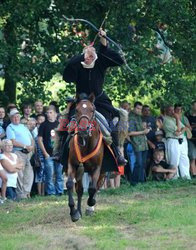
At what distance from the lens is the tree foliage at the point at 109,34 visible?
20.6 meters

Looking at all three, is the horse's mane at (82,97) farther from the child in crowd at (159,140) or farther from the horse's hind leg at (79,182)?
the child in crowd at (159,140)

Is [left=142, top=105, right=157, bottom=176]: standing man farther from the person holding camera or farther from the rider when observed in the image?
the rider

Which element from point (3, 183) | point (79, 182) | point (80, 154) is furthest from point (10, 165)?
point (80, 154)

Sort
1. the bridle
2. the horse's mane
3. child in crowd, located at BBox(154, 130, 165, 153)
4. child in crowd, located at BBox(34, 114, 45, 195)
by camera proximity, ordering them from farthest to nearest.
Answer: child in crowd, located at BBox(154, 130, 165, 153)
child in crowd, located at BBox(34, 114, 45, 195)
the horse's mane
the bridle

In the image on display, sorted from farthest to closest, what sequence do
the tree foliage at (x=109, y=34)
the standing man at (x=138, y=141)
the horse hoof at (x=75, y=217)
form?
the tree foliage at (x=109, y=34), the standing man at (x=138, y=141), the horse hoof at (x=75, y=217)

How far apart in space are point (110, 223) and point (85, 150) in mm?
1337

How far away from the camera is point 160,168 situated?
68.0 feet

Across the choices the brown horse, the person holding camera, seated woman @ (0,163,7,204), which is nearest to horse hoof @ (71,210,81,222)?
the brown horse

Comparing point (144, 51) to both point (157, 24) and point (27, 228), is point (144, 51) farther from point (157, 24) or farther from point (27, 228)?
point (27, 228)

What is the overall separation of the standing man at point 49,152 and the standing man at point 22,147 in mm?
346

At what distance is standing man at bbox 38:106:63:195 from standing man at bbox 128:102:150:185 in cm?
198

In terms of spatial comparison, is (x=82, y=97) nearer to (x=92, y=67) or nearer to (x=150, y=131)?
(x=92, y=67)

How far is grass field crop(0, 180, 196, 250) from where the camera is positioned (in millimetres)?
12000

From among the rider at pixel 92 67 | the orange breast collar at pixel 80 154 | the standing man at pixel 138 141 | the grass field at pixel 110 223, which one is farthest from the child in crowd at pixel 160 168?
the orange breast collar at pixel 80 154
